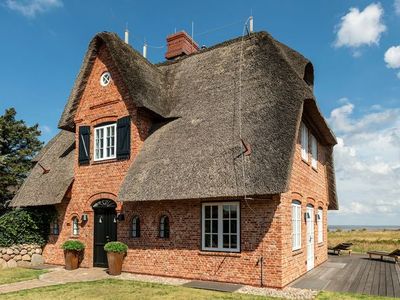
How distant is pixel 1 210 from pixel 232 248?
60.4 feet

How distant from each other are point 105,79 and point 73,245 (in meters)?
6.72

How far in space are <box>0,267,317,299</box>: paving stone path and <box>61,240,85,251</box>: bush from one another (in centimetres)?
80

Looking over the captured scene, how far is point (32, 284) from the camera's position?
1162cm

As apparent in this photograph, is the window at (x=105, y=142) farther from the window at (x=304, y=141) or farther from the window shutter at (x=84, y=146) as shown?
the window at (x=304, y=141)

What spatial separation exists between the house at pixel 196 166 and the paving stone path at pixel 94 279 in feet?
1.23

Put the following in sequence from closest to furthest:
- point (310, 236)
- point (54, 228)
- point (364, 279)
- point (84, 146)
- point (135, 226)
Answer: point (364, 279) → point (135, 226) → point (310, 236) → point (84, 146) → point (54, 228)

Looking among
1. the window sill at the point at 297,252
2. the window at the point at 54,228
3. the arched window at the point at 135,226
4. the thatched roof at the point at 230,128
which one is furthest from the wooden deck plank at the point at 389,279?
the window at the point at 54,228

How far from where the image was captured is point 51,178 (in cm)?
1672

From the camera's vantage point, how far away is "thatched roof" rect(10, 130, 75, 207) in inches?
618

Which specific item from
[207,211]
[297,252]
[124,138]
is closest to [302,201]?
[297,252]

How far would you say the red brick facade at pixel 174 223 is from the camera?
11102 mm

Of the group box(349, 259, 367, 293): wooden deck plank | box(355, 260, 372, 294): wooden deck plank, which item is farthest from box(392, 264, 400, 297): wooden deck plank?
box(349, 259, 367, 293): wooden deck plank

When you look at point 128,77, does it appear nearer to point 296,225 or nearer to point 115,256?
point 115,256

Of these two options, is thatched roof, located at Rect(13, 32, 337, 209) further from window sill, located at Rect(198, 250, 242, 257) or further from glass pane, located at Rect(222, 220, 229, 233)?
window sill, located at Rect(198, 250, 242, 257)
